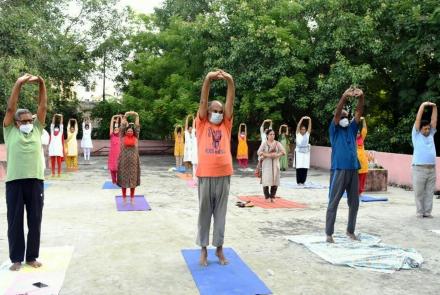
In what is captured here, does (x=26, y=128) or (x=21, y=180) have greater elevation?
(x=26, y=128)

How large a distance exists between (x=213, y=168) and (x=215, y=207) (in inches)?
18.7

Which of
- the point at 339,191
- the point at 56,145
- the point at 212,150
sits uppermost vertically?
the point at 212,150

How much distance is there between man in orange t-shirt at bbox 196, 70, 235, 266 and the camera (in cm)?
557

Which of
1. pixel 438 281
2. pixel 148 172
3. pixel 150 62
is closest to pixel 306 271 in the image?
pixel 438 281

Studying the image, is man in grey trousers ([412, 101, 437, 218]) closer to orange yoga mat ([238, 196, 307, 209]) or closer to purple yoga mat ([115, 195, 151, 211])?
orange yoga mat ([238, 196, 307, 209])

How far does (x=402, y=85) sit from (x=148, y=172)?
35.4ft

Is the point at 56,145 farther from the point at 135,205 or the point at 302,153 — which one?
the point at 302,153

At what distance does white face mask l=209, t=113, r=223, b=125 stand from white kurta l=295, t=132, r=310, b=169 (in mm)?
8229

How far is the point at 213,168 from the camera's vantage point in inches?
219

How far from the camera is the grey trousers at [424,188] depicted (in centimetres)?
889

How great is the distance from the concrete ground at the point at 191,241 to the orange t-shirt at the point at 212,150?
1.14 metres

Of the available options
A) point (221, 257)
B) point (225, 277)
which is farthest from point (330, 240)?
point (225, 277)

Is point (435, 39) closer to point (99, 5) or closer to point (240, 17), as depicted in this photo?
point (240, 17)

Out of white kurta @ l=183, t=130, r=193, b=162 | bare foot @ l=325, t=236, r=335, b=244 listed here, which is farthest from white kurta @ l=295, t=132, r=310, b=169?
bare foot @ l=325, t=236, r=335, b=244
